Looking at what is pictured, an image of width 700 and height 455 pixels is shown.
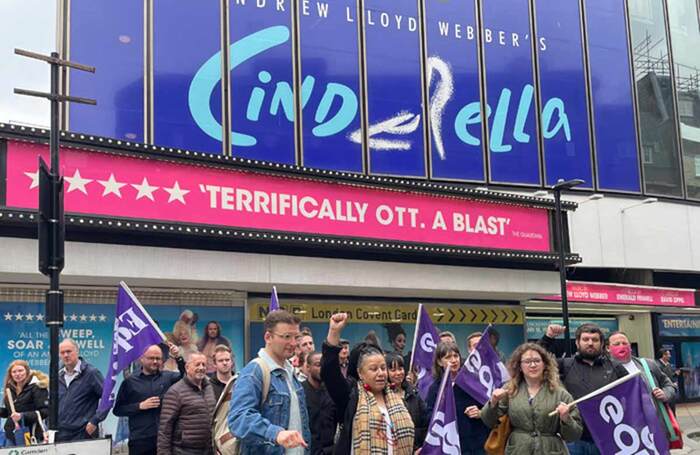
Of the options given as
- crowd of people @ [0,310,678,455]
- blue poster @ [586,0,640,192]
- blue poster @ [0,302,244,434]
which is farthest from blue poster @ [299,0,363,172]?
crowd of people @ [0,310,678,455]

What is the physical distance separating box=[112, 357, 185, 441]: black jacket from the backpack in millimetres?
2939

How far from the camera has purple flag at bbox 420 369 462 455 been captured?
629 centimetres

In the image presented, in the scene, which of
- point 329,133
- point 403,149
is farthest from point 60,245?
point 403,149

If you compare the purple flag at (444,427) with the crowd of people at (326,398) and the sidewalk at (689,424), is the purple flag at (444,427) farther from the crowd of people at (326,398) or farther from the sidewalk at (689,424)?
the sidewalk at (689,424)

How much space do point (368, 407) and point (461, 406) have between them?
1796 mm

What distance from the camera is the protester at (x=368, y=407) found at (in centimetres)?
543

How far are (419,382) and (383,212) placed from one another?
6231mm

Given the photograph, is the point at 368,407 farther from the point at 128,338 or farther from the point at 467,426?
the point at 128,338

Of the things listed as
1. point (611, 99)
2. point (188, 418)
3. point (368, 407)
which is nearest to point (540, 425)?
point (368, 407)

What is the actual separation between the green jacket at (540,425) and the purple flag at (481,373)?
2.98 feet

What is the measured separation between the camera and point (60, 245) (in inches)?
286

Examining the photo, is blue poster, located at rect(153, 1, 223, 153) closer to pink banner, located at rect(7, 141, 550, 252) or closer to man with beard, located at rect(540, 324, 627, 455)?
pink banner, located at rect(7, 141, 550, 252)

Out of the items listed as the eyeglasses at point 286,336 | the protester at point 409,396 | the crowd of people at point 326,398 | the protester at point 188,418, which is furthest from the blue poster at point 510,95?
the eyeglasses at point 286,336

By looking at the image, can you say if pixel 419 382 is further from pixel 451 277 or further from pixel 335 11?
pixel 335 11
